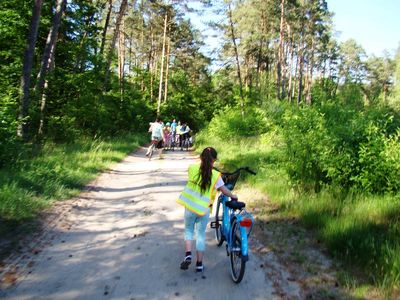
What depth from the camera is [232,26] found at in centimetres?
3359

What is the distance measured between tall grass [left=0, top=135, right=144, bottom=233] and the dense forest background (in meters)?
0.32

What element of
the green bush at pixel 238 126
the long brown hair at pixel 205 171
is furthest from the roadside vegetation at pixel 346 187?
the green bush at pixel 238 126

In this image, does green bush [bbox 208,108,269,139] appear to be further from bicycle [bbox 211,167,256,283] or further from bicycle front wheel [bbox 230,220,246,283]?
bicycle front wheel [bbox 230,220,246,283]

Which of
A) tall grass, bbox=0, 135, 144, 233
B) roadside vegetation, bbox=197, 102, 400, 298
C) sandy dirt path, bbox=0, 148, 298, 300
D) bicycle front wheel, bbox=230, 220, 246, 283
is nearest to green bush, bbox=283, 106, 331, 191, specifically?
roadside vegetation, bbox=197, 102, 400, 298

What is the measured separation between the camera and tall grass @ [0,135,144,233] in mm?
7129

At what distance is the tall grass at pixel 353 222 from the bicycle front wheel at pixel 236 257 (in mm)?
1587

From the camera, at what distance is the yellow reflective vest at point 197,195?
500 cm

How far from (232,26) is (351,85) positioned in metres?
18.6

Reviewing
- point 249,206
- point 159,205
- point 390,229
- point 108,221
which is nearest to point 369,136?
point 390,229

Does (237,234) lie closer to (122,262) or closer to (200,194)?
(200,194)

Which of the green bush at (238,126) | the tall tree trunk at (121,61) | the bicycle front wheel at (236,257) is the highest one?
the tall tree trunk at (121,61)

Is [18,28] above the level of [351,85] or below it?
above

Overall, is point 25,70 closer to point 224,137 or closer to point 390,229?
point 390,229

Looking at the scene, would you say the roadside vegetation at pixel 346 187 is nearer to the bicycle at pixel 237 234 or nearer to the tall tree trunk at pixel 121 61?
the bicycle at pixel 237 234
